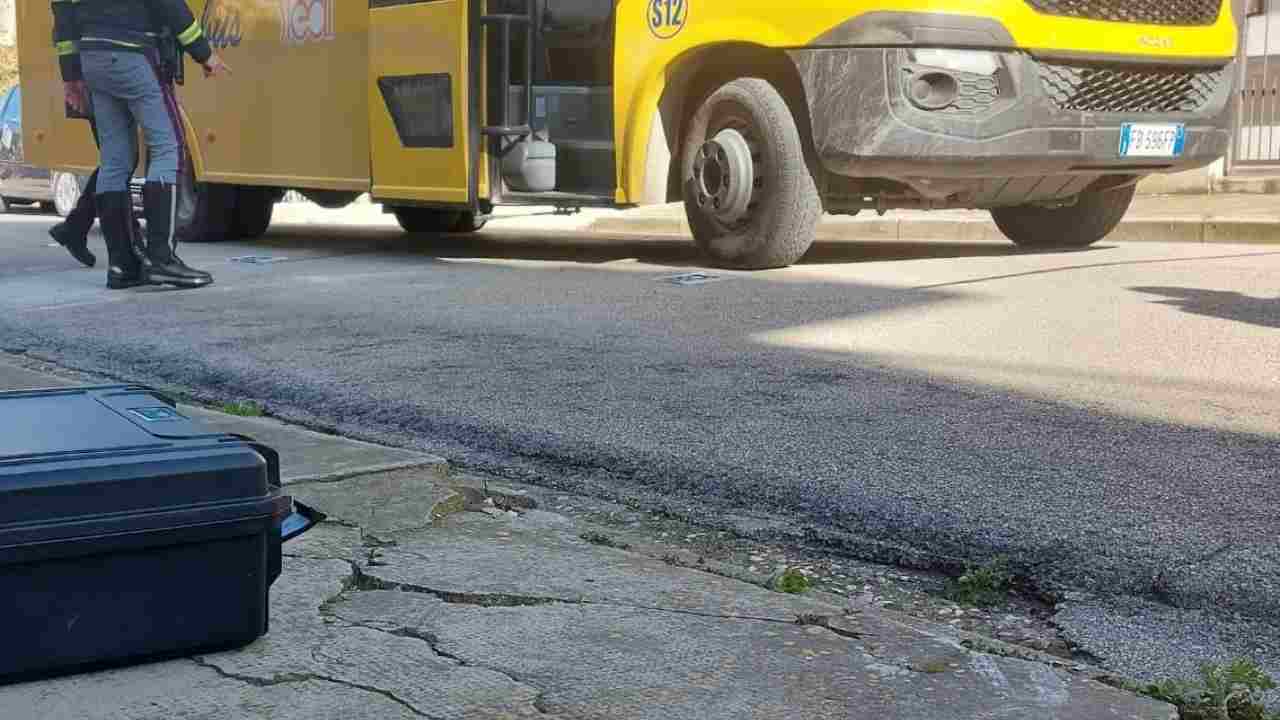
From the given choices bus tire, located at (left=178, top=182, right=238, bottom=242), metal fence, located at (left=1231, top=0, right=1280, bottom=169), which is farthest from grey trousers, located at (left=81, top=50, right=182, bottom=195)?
metal fence, located at (left=1231, top=0, right=1280, bottom=169)

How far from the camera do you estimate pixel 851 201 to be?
296 inches

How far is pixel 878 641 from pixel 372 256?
7.22 metres

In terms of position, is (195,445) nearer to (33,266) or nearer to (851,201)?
(851,201)

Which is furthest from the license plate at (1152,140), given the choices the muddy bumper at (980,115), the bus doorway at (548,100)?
the bus doorway at (548,100)

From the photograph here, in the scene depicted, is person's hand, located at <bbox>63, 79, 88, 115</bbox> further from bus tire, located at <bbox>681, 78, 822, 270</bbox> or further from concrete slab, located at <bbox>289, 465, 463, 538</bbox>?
concrete slab, located at <bbox>289, 465, 463, 538</bbox>

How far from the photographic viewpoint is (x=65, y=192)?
16203mm

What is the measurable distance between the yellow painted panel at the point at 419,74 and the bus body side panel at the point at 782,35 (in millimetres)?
906

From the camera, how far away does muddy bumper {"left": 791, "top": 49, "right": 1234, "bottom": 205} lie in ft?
22.2

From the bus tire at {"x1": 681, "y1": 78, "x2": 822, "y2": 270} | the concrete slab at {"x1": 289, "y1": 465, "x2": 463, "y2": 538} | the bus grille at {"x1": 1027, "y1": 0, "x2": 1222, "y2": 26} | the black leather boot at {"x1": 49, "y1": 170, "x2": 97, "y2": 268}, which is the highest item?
the bus grille at {"x1": 1027, "y1": 0, "x2": 1222, "y2": 26}

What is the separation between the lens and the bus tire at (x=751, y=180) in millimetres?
7160

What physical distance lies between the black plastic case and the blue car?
14.8 meters

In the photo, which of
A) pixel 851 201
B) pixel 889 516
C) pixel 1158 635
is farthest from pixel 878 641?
pixel 851 201

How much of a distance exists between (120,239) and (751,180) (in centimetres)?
280

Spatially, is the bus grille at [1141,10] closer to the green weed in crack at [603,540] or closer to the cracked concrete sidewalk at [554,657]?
the green weed in crack at [603,540]
